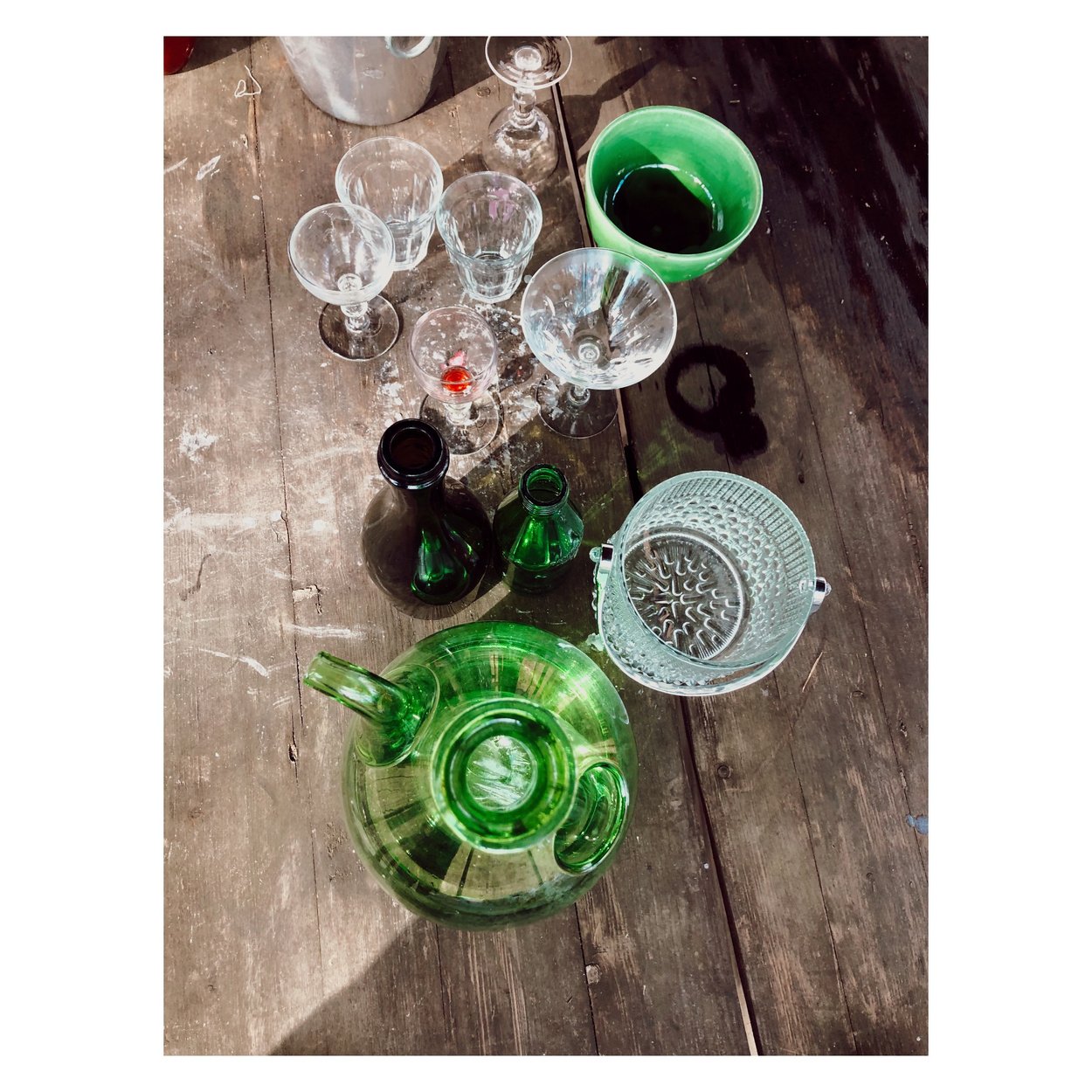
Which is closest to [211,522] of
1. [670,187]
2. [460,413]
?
[460,413]

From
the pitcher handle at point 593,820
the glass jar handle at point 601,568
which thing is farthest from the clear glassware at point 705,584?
the pitcher handle at point 593,820

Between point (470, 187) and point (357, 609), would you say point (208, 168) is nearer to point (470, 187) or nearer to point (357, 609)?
point (470, 187)

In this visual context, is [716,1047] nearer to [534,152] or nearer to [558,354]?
[558,354]

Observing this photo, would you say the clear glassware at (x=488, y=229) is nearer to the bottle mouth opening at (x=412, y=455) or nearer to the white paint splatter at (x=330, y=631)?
the bottle mouth opening at (x=412, y=455)

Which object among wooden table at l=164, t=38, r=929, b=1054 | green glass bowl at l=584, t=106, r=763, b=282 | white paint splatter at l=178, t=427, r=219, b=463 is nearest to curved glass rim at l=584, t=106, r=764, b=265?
green glass bowl at l=584, t=106, r=763, b=282

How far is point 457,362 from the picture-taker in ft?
2.98

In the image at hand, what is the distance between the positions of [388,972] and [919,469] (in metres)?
0.81

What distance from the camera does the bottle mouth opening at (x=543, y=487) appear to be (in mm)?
758

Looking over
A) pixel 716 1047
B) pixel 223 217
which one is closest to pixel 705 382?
pixel 223 217

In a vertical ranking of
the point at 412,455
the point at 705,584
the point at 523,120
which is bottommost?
the point at 705,584

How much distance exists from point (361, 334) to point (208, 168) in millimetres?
287

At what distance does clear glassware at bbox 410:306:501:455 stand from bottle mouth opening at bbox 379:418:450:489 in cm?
19

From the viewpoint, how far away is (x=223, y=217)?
948 millimetres

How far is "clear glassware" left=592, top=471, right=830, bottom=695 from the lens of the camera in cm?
72
